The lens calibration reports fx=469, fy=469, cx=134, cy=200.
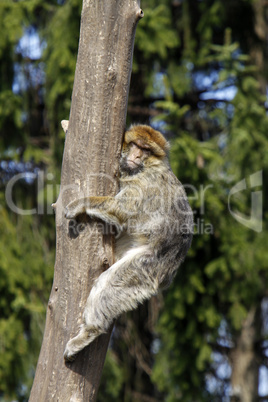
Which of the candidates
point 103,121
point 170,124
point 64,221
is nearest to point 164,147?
point 103,121

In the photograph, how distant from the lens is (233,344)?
8.41 m

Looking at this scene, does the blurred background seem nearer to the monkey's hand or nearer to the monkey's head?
the monkey's head

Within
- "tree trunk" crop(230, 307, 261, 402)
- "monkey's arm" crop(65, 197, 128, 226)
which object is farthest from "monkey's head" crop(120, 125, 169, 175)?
"tree trunk" crop(230, 307, 261, 402)

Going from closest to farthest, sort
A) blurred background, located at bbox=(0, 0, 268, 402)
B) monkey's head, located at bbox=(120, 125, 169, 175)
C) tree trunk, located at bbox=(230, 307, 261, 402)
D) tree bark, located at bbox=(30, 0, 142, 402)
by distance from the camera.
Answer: tree bark, located at bbox=(30, 0, 142, 402) → monkey's head, located at bbox=(120, 125, 169, 175) → blurred background, located at bbox=(0, 0, 268, 402) → tree trunk, located at bbox=(230, 307, 261, 402)

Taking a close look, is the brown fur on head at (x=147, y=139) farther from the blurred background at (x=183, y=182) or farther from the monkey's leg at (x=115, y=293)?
the blurred background at (x=183, y=182)

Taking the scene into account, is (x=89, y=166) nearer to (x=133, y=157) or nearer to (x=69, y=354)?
(x=133, y=157)

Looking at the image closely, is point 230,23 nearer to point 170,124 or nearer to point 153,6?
Result: point 153,6

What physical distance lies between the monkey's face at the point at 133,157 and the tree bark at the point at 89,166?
0.45m

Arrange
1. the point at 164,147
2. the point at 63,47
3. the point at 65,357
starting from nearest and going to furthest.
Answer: the point at 65,357
the point at 164,147
the point at 63,47

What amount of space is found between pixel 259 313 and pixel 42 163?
15.6ft

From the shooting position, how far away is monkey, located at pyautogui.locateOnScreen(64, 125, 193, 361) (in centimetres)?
376

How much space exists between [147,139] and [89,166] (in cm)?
90

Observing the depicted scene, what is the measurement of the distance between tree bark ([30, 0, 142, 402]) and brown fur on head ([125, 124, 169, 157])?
0.45 meters

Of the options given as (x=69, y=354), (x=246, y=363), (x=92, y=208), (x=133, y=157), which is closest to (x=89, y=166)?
(x=92, y=208)
